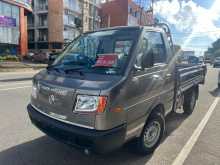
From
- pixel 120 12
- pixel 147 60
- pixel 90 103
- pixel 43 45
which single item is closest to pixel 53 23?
pixel 43 45

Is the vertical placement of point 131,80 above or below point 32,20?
below

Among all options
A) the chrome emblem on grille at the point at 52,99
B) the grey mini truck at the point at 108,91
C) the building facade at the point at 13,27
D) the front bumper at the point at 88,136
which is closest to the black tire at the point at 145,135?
the grey mini truck at the point at 108,91

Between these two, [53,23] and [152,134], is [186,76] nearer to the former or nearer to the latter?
[152,134]

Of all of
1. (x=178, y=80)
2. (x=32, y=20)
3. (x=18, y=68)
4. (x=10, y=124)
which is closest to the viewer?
(x=178, y=80)

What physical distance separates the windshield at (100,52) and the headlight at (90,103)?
1.62 feet

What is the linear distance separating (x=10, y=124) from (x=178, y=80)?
371 centimetres

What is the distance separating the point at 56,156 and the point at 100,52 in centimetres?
180

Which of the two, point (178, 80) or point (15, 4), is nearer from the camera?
point (178, 80)

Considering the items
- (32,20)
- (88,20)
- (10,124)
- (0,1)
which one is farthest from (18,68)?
(88,20)

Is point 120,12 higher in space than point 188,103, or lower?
higher

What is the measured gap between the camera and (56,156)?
3.79 metres

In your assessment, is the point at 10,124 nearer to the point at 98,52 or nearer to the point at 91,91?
the point at 98,52

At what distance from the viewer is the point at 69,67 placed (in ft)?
12.0

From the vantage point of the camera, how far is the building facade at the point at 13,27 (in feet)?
104
